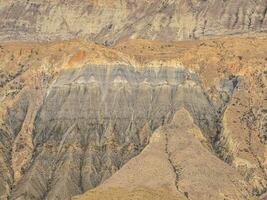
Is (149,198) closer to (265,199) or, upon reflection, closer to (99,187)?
(99,187)

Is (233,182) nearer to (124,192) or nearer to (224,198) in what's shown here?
(224,198)

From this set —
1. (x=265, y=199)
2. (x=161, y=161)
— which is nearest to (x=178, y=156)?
(x=161, y=161)

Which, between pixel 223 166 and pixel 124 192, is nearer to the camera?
pixel 124 192

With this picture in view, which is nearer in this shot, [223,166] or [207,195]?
[207,195]

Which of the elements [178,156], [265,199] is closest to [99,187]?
[178,156]

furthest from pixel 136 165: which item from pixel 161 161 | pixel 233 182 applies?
pixel 233 182

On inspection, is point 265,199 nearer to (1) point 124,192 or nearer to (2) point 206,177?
(2) point 206,177

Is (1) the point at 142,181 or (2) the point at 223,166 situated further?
(2) the point at 223,166
